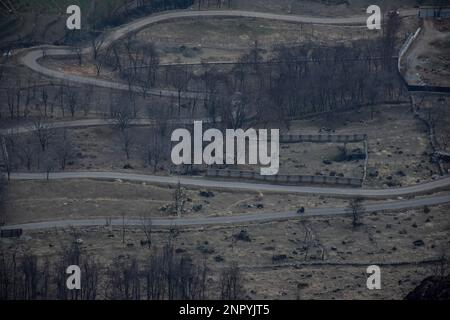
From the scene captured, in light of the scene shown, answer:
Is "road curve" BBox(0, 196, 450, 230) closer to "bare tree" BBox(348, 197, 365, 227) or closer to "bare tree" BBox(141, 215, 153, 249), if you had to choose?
"bare tree" BBox(141, 215, 153, 249)

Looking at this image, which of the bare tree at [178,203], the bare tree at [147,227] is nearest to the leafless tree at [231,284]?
the bare tree at [147,227]

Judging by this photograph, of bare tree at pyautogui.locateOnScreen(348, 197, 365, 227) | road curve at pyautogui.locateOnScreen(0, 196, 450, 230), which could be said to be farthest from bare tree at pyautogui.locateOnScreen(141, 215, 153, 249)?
bare tree at pyautogui.locateOnScreen(348, 197, 365, 227)

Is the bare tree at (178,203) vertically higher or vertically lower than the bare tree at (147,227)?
higher

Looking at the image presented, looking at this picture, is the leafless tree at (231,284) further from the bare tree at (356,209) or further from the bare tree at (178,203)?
the bare tree at (356,209)
